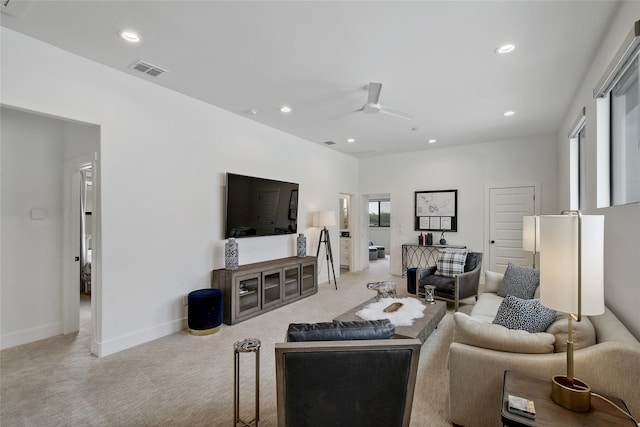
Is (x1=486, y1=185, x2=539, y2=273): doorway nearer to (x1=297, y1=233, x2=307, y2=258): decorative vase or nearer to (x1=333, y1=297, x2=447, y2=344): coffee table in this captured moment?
(x1=333, y1=297, x2=447, y2=344): coffee table

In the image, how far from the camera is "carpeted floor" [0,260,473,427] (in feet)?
7.11

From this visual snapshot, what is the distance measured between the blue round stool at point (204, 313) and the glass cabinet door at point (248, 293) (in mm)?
385

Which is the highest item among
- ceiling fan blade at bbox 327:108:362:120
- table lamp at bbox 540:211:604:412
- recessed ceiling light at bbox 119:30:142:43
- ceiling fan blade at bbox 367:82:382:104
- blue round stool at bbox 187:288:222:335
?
recessed ceiling light at bbox 119:30:142:43

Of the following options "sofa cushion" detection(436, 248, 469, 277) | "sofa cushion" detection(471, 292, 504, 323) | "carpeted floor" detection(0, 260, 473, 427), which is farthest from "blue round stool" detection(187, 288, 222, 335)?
"sofa cushion" detection(436, 248, 469, 277)

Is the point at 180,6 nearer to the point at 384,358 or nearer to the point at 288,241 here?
the point at 384,358

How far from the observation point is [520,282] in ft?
11.5

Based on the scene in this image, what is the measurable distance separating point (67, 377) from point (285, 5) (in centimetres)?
361

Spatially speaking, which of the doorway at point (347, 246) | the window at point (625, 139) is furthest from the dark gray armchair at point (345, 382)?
the doorway at point (347, 246)

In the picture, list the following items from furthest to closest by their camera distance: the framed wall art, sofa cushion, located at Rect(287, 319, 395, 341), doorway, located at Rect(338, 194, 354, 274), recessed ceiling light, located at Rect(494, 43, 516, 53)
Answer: doorway, located at Rect(338, 194, 354, 274)
the framed wall art
recessed ceiling light, located at Rect(494, 43, 516, 53)
sofa cushion, located at Rect(287, 319, 395, 341)

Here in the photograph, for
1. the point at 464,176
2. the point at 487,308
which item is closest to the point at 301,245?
the point at 487,308

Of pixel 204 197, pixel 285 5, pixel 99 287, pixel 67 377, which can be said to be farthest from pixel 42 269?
pixel 285 5

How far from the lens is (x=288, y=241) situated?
220 inches

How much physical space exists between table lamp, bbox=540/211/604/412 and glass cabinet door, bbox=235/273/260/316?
3.41m

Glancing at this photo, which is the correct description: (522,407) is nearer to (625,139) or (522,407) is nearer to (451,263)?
(625,139)
